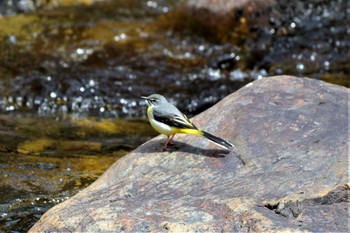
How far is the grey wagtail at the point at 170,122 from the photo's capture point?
249 inches

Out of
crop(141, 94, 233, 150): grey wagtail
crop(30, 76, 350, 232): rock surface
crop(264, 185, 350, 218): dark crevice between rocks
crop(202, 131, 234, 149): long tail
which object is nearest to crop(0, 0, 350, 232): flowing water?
crop(141, 94, 233, 150): grey wagtail

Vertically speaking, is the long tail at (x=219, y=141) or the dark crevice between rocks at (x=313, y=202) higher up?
the long tail at (x=219, y=141)

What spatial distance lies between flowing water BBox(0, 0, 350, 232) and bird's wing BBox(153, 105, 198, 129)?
223 centimetres

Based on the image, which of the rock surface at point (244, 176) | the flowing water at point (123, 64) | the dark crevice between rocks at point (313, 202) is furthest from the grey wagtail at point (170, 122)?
the flowing water at point (123, 64)

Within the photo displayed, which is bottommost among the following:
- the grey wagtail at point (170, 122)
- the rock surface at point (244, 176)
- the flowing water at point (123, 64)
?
the flowing water at point (123, 64)

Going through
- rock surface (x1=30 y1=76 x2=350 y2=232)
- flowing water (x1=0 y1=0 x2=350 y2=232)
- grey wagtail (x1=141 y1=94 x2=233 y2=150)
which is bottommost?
flowing water (x1=0 y1=0 x2=350 y2=232)

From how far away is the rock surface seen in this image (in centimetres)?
509

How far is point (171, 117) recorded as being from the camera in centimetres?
651

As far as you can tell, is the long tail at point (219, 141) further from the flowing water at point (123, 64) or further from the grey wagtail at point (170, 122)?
the flowing water at point (123, 64)

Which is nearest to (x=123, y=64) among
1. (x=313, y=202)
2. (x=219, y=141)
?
(x=219, y=141)

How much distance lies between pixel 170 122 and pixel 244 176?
3.45ft

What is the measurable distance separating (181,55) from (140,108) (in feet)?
7.04

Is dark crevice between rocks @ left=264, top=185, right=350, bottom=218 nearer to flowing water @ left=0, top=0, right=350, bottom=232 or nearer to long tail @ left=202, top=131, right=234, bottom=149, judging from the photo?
long tail @ left=202, top=131, right=234, bottom=149

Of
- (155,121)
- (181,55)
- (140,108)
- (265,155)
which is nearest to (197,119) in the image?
(155,121)
